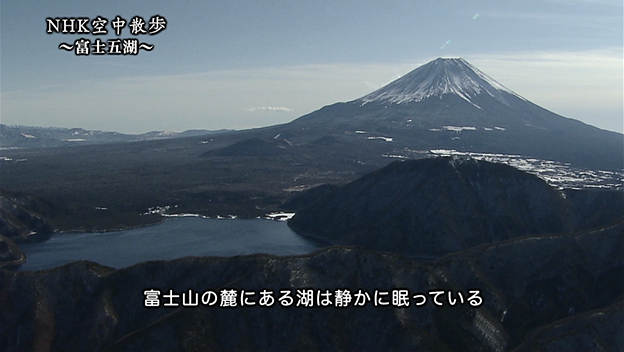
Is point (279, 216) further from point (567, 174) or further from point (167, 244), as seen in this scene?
point (567, 174)

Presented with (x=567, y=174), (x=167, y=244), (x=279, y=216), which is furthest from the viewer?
(x=567, y=174)

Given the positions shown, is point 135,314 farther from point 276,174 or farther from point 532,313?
point 276,174

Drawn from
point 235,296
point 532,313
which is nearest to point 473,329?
point 532,313

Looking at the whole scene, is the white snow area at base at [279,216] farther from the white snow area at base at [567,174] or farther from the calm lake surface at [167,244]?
the white snow area at base at [567,174]

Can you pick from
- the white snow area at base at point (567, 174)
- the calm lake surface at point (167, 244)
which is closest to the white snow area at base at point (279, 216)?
the calm lake surface at point (167, 244)

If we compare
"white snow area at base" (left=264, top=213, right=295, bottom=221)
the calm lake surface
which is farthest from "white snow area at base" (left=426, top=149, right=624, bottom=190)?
the calm lake surface

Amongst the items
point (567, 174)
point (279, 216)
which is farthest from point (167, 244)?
point (567, 174)

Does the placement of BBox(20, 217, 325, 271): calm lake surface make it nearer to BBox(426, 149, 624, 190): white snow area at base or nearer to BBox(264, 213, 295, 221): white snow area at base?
BBox(264, 213, 295, 221): white snow area at base

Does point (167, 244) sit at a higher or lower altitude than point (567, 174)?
lower
